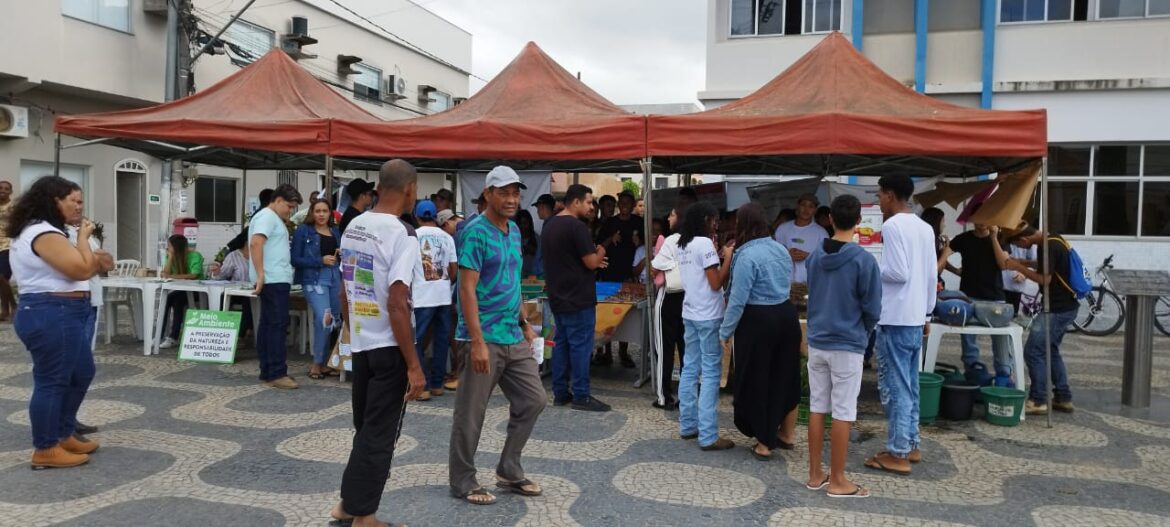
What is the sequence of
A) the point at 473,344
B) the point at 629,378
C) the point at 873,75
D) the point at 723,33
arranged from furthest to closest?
the point at 723,33
the point at 629,378
the point at 873,75
the point at 473,344

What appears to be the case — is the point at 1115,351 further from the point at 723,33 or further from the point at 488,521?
the point at 488,521

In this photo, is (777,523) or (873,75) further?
(873,75)

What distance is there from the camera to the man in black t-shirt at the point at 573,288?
5996 mm

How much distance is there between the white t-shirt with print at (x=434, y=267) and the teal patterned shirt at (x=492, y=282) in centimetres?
164

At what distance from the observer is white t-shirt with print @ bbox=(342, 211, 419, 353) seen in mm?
3428

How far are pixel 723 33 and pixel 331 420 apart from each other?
11.4m

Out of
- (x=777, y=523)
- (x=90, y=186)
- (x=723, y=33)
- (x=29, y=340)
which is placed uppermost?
(x=723, y=33)

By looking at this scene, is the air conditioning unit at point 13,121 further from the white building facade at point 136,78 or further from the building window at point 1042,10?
the building window at point 1042,10

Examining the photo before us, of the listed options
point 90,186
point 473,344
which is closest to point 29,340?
point 473,344

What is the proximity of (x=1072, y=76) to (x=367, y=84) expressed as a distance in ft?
60.6

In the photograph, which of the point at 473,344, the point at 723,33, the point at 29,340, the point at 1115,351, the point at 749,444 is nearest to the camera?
the point at 473,344

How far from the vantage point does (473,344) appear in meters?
3.86

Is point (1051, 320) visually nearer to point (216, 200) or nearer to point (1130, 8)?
point (1130, 8)

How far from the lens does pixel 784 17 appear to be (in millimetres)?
14484
